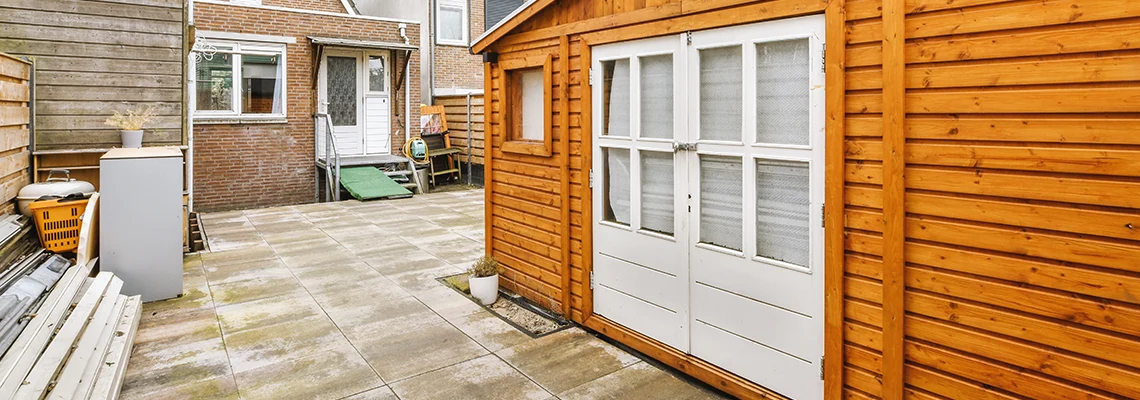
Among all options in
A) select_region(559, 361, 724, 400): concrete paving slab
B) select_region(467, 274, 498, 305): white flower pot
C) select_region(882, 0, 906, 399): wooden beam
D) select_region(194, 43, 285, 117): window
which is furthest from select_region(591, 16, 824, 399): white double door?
select_region(194, 43, 285, 117): window

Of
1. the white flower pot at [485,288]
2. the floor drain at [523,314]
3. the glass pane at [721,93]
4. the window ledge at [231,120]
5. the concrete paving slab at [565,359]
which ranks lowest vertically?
the concrete paving slab at [565,359]

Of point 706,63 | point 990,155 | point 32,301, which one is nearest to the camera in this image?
point 990,155

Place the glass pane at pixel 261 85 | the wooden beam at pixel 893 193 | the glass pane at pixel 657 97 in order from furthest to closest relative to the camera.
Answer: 1. the glass pane at pixel 261 85
2. the glass pane at pixel 657 97
3. the wooden beam at pixel 893 193

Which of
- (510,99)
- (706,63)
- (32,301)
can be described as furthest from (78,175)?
(706,63)

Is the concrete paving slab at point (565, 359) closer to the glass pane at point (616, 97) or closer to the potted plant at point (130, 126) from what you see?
the glass pane at point (616, 97)

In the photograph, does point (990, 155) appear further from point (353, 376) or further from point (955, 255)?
point (353, 376)

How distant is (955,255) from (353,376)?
10.2 ft

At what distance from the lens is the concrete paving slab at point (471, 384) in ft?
11.5

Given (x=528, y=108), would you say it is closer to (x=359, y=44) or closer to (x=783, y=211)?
(x=783, y=211)

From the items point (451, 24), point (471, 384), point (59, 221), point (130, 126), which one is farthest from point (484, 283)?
point (451, 24)

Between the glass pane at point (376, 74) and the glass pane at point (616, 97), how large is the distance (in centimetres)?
988

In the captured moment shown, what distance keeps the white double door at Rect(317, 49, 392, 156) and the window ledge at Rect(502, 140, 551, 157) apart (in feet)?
27.9

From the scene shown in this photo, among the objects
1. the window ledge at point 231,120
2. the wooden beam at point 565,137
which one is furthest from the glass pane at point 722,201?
the window ledge at point 231,120

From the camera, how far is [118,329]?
4.20m
